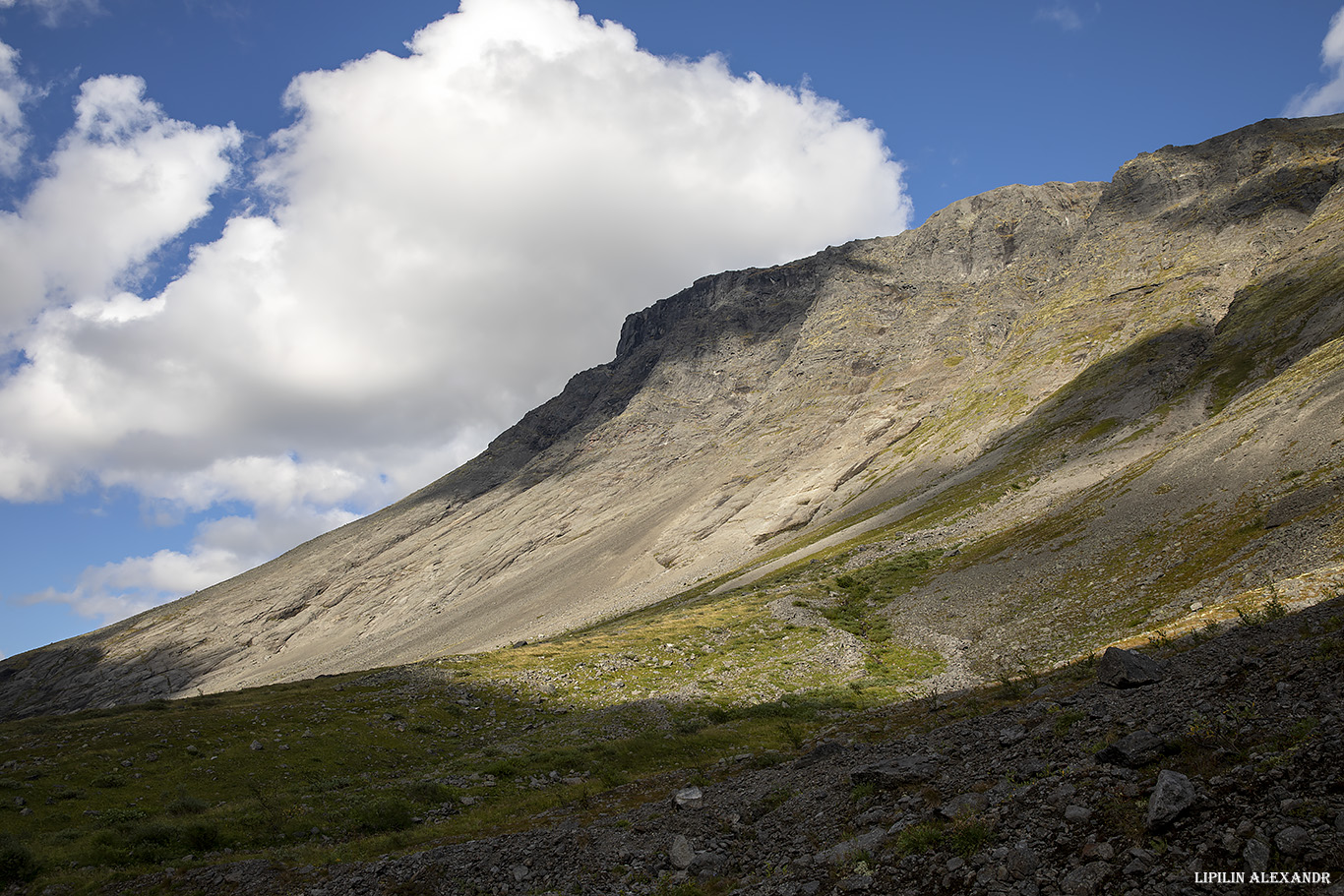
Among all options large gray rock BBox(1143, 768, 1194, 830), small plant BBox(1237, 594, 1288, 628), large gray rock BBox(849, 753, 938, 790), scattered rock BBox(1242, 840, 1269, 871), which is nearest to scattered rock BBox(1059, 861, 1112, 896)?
large gray rock BBox(1143, 768, 1194, 830)

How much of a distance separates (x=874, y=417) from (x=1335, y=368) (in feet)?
393

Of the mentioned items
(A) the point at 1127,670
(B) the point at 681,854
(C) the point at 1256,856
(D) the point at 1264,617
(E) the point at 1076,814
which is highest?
(C) the point at 1256,856

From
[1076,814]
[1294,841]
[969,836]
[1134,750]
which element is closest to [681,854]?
[969,836]

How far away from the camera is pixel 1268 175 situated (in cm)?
14738

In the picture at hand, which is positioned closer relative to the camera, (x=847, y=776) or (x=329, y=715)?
(x=847, y=776)

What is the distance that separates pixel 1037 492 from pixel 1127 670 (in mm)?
65503

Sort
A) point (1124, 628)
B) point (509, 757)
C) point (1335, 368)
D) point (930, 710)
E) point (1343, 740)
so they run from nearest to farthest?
point (1343, 740)
point (930, 710)
point (509, 757)
point (1124, 628)
point (1335, 368)

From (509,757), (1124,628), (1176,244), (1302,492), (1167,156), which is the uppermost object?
(1167,156)

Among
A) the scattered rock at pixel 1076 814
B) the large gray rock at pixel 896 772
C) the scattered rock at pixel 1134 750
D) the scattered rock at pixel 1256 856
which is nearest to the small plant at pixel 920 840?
the scattered rock at pixel 1076 814

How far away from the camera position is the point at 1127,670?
1664 cm

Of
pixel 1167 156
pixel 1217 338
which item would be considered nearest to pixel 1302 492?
pixel 1217 338

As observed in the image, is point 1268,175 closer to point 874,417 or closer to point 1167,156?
point 1167,156

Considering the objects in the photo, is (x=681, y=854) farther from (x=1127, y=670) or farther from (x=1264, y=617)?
(x=1264, y=617)

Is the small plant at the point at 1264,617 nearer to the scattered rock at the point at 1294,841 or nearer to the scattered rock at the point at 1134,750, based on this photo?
the scattered rock at the point at 1134,750
